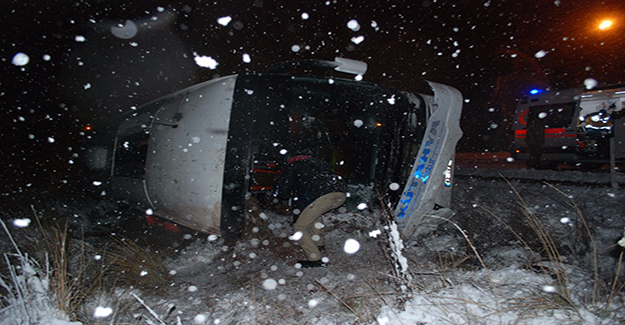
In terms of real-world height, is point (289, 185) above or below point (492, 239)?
above

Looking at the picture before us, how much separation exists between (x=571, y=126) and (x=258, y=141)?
964 cm

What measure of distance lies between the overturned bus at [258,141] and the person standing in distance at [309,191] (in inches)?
10.4

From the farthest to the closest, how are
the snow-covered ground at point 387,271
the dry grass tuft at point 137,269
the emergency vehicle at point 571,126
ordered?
the emergency vehicle at point 571,126
the dry grass tuft at point 137,269
the snow-covered ground at point 387,271

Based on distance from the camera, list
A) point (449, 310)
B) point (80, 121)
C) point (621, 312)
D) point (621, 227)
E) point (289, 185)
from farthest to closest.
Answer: point (80, 121)
point (289, 185)
point (621, 227)
point (449, 310)
point (621, 312)

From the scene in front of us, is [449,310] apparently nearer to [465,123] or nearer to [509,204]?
[509,204]

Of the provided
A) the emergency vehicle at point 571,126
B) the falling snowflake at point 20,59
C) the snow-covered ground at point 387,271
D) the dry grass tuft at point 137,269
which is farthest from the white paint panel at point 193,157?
the falling snowflake at point 20,59

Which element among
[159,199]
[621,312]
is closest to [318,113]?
[159,199]

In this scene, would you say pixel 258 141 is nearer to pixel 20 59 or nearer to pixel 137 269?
pixel 137 269

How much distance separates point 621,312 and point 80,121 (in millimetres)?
15689

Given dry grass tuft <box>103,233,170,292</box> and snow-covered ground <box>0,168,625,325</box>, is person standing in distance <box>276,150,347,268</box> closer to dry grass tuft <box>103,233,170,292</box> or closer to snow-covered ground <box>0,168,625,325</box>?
snow-covered ground <box>0,168,625,325</box>

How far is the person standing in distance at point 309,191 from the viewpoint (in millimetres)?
3143

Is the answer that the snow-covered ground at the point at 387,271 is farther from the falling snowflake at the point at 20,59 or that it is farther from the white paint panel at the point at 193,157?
the falling snowflake at the point at 20,59

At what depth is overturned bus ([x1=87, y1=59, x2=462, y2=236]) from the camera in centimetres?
290

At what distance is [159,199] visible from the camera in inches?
131
